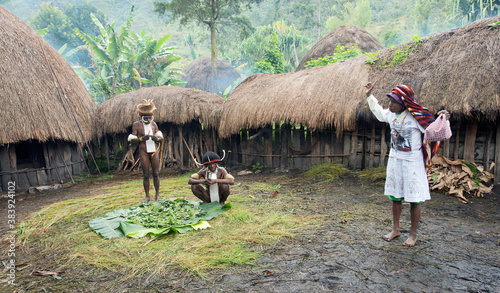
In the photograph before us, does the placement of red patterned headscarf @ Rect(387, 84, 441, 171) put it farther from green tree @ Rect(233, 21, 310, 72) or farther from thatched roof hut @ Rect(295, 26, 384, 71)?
green tree @ Rect(233, 21, 310, 72)

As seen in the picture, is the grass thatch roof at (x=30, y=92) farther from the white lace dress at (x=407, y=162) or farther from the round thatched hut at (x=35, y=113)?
the white lace dress at (x=407, y=162)

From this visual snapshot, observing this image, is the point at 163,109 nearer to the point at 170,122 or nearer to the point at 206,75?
the point at 170,122

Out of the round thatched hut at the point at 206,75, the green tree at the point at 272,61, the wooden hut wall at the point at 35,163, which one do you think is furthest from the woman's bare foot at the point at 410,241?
the round thatched hut at the point at 206,75

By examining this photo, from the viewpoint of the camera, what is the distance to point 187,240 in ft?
11.3

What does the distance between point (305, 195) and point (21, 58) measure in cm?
781

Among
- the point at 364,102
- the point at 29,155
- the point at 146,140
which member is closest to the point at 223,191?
the point at 146,140

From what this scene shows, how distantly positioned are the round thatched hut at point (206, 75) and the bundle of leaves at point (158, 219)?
15968mm

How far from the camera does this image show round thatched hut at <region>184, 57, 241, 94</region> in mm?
20844

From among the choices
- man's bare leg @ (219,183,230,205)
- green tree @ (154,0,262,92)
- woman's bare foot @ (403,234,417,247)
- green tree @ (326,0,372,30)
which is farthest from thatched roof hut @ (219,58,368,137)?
green tree @ (326,0,372,30)

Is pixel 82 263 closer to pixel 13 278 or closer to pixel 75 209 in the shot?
pixel 13 278

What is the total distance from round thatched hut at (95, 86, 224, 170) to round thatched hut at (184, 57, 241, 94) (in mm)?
10338

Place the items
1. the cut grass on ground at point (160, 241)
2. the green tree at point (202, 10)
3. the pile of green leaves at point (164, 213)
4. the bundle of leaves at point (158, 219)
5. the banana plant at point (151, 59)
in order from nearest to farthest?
A: the cut grass on ground at point (160, 241)
the bundle of leaves at point (158, 219)
the pile of green leaves at point (164, 213)
the banana plant at point (151, 59)
the green tree at point (202, 10)

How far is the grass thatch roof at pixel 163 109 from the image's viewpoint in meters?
9.08

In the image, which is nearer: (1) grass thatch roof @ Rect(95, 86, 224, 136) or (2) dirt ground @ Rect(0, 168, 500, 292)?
(2) dirt ground @ Rect(0, 168, 500, 292)
